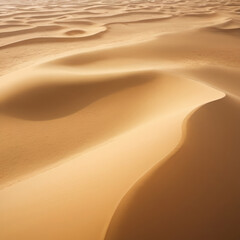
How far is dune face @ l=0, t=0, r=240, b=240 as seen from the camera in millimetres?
1052

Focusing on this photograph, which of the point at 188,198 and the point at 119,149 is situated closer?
the point at 188,198

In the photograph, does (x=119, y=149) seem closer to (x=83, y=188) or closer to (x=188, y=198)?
(x=83, y=188)

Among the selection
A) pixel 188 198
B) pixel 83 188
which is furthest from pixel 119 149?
pixel 188 198

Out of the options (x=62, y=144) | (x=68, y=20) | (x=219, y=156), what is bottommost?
(x=62, y=144)

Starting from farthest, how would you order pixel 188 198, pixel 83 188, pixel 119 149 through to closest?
pixel 119 149 < pixel 83 188 < pixel 188 198

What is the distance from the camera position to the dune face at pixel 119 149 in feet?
3.45

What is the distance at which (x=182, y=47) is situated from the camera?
14.0 ft

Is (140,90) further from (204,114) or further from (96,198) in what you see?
(96,198)

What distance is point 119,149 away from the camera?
4.91 feet

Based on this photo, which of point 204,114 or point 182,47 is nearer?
point 204,114

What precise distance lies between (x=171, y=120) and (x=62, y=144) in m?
0.80

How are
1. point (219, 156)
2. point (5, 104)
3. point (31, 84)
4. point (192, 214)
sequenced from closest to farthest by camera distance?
1. point (192, 214)
2. point (219, 156)
3. point (5, 104)
4. point (31, 84)

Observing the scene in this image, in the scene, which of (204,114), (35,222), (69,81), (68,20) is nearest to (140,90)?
(69,81)

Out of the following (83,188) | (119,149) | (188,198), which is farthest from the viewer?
(119,149)
